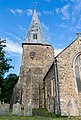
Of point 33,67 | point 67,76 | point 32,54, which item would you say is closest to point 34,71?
point 33,67

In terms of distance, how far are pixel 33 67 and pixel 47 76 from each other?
5838mm

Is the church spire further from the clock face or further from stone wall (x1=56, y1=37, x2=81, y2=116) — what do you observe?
stone wall (x1=56, y1=37, x2=81, y2=116)

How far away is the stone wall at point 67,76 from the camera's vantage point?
52.4 ft

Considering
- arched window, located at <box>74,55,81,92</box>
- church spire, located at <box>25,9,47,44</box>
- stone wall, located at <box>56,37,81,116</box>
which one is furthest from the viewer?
church spire, located at <box>25,9,47,44</box>

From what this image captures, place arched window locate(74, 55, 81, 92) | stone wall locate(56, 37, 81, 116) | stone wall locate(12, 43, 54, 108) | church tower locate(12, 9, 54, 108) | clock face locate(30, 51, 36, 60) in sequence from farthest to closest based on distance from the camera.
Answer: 1. clock face locate(30, 51, 36, 60)
2. church tower locate(12, 9, 54, 108)
3. stone wall locate(12, 43, 54, 108)
4. arched window locate(74, 55, 81, 92)
5. stone wall locate(56, 37, 81, 116)

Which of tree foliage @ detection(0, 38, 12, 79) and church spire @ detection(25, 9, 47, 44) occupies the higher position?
church spire @ detection(25, 9, 47, 44)

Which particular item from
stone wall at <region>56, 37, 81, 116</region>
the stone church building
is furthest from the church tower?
stone wall at <region>56, 37, 81, 116</region>

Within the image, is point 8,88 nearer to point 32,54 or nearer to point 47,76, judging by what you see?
point 32,54

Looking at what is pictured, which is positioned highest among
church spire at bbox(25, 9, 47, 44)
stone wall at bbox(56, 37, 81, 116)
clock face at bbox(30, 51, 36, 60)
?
church spire at bbox(25, 9, 47, 44)

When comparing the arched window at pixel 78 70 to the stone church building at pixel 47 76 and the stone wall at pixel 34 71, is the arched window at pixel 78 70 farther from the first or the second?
the stone wall at pixel 34 71

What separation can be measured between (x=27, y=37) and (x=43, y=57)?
18.6ft

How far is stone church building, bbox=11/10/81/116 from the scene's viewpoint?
16.2 metres

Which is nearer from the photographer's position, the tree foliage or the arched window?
the arched window

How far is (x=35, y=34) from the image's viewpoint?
33.3m
